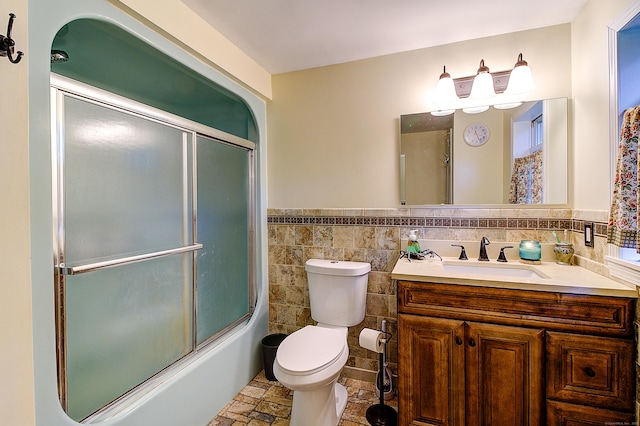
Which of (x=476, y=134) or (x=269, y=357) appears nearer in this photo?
(x=476, y=134)

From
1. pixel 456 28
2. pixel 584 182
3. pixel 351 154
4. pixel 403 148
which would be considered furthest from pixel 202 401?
pixel 456 28

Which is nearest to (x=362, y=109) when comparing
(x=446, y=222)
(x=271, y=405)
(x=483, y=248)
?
(x=446, y=222)

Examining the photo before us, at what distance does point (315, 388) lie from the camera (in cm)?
141

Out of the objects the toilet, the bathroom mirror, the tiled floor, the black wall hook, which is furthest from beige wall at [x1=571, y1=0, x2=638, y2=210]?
the black wall hook

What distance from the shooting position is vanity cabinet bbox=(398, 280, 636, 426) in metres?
1.21

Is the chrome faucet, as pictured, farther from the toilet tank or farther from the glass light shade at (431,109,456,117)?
the glass light shade at (431,109,456,117)

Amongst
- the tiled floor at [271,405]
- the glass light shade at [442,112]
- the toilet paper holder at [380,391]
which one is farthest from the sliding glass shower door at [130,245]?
the glass light shade at [442,112]

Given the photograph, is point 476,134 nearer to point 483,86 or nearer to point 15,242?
point 483,86

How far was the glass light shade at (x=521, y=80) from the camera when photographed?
5.53ft

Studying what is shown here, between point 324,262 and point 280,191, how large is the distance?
702 mm

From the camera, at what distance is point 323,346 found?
1.59 m

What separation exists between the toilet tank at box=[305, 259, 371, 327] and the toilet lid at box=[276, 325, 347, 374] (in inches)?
5.2

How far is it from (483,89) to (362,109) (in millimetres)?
770

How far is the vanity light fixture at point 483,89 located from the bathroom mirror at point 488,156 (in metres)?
0.04
